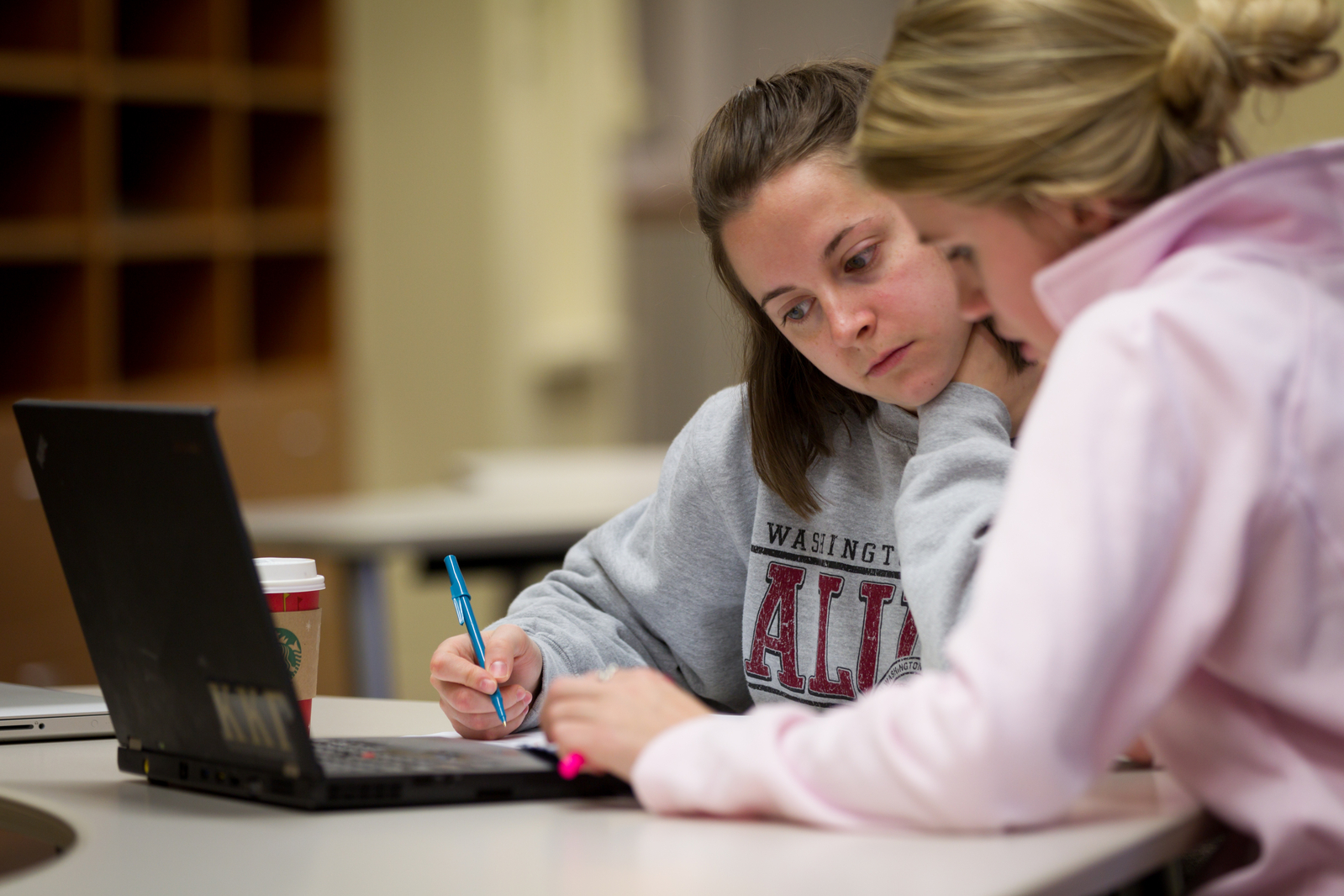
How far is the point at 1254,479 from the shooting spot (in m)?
0.71

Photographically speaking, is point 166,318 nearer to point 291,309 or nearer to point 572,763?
point 291,309

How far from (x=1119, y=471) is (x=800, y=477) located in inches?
24.5

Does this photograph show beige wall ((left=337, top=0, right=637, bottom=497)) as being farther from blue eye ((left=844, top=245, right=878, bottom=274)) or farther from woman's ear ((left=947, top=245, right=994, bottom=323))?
woman's ear ((left=947, top=245, right=994, bottom=323))

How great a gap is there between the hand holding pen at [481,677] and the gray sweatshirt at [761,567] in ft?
0.11

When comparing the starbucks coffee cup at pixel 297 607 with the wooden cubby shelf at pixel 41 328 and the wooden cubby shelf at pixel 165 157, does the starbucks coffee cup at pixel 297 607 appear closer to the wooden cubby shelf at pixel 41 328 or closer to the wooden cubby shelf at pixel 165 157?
the wooden cubby shelf at pixel 41 328

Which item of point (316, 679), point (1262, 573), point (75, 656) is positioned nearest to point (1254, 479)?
point (1262, 573)

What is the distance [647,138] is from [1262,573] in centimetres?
518

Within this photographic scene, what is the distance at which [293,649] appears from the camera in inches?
42.2

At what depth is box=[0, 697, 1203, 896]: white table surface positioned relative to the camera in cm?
69

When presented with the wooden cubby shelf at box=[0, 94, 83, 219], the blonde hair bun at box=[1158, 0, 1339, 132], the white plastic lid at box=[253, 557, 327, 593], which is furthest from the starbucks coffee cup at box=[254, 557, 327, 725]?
the wooden cubby shelf at box=[0, 94, 83, 219]

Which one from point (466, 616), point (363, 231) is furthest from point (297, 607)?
point (363, 231)

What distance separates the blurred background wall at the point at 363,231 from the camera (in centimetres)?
333

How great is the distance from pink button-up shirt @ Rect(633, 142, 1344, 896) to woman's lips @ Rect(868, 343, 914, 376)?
14.0 inches

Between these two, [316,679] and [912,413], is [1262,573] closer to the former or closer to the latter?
[912,413]
